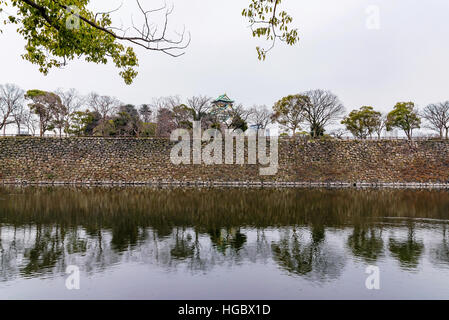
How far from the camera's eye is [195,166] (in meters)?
39.9

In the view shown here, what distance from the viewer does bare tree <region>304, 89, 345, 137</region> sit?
5206 centimetres

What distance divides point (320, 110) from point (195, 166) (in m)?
24.0

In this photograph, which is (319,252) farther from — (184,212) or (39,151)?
(39,151)

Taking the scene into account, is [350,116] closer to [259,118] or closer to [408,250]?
[259,118]

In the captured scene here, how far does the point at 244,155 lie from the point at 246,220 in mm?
26857

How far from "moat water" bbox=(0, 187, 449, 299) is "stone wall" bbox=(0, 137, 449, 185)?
20.1 meters

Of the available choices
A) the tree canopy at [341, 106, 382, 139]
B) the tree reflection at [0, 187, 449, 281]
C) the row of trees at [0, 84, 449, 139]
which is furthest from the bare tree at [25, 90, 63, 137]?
the tree canopy at [341, 106, 382, 139]

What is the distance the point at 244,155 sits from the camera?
42.1 meters

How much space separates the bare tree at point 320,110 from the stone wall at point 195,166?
10.1 m

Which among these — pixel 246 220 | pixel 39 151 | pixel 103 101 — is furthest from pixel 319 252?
pixel 103 101

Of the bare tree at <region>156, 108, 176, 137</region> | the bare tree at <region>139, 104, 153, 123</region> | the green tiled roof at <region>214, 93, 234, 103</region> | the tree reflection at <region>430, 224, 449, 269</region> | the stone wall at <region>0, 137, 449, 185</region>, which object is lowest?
the tree reflection at <region>430, 224, 449, 269</region>

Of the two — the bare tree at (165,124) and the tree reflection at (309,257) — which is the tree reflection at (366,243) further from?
the bare tree at (165,124)

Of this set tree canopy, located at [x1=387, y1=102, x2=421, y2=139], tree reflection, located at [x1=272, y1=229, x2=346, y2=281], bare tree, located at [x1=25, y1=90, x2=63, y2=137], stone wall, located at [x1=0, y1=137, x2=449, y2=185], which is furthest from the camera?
tree canopy, located at [x1=387, y1=102, x2=421, y2=139]

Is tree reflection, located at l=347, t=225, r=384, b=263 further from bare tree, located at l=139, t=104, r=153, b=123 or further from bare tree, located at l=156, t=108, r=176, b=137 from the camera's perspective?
bare tree, located at l=139, t=104, r=153, b=123
